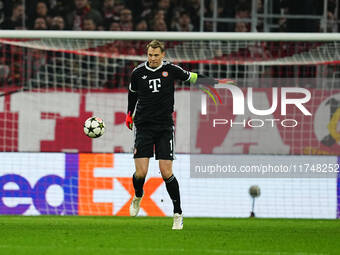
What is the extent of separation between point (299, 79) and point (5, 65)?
14.9ft

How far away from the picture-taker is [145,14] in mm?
17812

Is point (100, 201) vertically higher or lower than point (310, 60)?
lower

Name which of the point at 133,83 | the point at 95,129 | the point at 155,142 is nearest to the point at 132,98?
the point at 133,83

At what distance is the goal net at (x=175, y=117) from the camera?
12844 millimetres

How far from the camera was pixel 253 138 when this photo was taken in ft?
44.1

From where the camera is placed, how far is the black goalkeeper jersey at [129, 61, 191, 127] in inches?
380

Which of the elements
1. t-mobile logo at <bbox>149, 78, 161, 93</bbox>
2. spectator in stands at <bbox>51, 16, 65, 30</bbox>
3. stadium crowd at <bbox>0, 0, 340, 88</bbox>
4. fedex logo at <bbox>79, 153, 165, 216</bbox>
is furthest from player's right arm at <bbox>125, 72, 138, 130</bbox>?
spectator in stands at <bbox>51, 16, 65, 30</bbox>

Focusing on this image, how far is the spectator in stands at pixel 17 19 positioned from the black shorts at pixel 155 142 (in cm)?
803

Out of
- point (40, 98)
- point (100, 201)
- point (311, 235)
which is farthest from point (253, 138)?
point (311, 235)

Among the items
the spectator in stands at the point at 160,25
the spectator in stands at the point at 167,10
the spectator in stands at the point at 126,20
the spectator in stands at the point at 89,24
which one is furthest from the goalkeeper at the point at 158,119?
the spectator in stands at the point at 167,10

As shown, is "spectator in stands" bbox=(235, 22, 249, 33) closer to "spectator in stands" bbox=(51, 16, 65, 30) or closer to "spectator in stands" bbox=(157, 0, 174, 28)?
"spectator in stands" bbox=(157, 0, 174, 28)

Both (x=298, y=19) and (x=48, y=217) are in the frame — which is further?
(x=298, y=19)

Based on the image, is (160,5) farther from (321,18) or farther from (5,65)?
(5,65)

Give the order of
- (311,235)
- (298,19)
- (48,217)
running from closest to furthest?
1. (311,235)
2. (48,217)
3. (298,19)
